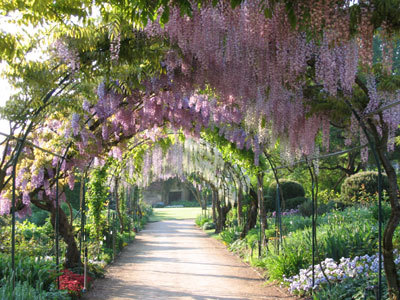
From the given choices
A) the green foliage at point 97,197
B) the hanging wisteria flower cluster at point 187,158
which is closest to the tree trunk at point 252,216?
the hanging wisteria flower cluster at point 187,158

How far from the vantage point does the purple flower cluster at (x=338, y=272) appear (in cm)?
436

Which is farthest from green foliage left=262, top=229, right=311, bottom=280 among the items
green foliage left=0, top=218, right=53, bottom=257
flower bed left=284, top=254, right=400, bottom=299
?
green foliage left=0, top=218, right=53, bottom=257

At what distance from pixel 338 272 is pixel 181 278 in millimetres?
2743

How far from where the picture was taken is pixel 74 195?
682 inches

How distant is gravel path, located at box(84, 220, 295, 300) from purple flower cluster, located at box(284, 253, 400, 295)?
11.2 inches

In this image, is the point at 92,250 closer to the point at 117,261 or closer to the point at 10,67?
the point at 117,261

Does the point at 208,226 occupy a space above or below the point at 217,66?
below

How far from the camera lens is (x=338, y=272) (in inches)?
183

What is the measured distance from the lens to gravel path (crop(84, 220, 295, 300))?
5434 mm

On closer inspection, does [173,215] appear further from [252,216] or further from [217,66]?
[217,66]

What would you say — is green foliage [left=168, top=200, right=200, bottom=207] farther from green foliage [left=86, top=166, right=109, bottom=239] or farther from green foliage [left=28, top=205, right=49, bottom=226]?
green foliage [left=86, top=166, right=109, bottom=239]

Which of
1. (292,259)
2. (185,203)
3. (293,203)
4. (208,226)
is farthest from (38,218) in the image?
(185,203)

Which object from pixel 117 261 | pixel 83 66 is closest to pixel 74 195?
pixel 117 261

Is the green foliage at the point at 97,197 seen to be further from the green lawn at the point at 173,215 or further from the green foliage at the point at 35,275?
the green lawn at the point at 173,215
